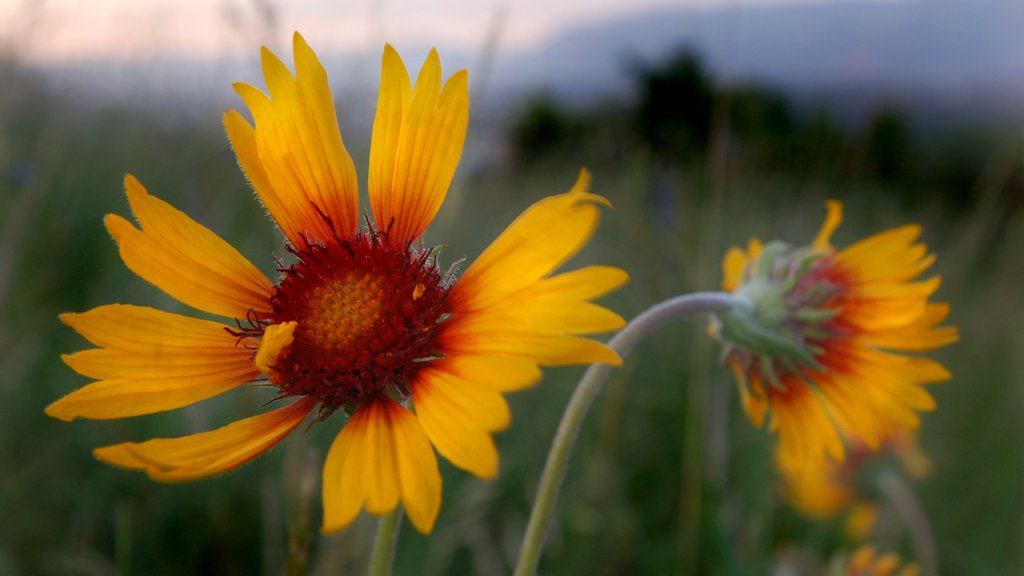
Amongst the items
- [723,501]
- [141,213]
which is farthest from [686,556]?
[141,213]

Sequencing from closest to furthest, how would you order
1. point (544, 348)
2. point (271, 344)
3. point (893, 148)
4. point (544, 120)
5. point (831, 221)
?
point (544, 348) → point (271, 344) → point (831, 221) → point (893, 148) → point (544, 120)

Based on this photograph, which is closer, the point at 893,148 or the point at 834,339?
the point at 834,339

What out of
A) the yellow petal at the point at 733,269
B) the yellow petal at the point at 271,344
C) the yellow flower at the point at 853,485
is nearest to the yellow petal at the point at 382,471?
the yellow petal at the point at 271,344

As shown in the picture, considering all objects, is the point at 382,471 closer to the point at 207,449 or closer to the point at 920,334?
the point at 207,449

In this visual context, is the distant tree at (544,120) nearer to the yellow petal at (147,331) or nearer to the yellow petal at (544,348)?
the yellow petal at (147,331)

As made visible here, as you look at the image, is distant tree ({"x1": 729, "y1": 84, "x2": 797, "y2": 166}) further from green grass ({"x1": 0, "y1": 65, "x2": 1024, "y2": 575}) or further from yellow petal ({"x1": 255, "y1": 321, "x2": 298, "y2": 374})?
yellow petal ({"x1": 255, "y1": 321, "x2": 298, "y2": 374})

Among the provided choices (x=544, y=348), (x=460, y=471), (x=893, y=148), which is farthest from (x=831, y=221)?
(x=893, y=148)

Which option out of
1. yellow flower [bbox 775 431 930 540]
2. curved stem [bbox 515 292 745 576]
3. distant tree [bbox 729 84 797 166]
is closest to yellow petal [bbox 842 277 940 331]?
curved stem [bbox 515 292 745 576]

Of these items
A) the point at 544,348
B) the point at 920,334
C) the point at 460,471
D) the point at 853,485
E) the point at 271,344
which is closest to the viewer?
the point at 544,348
